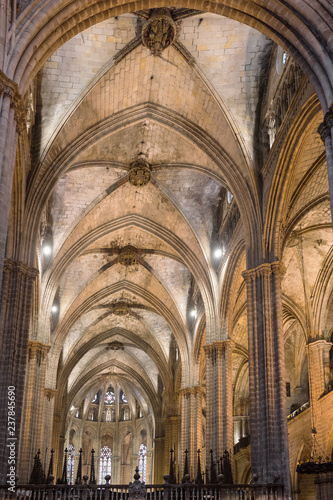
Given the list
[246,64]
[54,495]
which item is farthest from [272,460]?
[246,64]

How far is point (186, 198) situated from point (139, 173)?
248cm

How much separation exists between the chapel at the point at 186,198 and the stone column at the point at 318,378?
0.07m

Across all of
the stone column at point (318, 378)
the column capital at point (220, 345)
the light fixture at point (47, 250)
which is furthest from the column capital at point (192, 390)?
the light fixture at point (47, 250)

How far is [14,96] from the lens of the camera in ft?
39.2

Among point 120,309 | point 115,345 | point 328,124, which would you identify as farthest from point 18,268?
point 115,345

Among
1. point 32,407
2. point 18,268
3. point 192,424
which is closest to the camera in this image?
point 18,268

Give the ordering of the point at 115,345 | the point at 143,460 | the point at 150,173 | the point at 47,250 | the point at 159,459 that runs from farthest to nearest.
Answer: the point at 143,460 < the point at 115,345 < the point at 159,459 < the point at 47,250 < the point at 150,173

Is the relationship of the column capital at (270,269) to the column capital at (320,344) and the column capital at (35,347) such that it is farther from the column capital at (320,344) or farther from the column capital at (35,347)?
the column capital at (35,347)

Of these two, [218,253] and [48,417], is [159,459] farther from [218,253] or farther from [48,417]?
[218,253]

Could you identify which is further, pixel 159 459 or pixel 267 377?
pixel 159 459

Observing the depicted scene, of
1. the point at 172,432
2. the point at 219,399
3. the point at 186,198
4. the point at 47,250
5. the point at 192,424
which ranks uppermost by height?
the point at 186,198

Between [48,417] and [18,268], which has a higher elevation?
[18,268]

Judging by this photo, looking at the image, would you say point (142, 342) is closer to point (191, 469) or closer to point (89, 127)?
point (191, 469)

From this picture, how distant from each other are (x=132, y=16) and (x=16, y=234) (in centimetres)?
739
